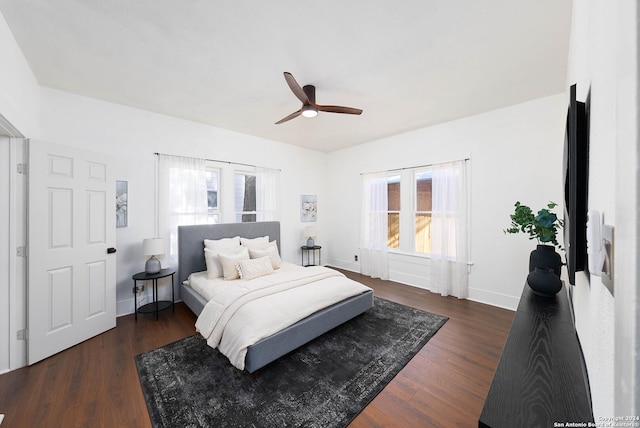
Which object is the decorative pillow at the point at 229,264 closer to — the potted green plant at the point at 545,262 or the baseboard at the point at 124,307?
the baseboard at the point at 124,307

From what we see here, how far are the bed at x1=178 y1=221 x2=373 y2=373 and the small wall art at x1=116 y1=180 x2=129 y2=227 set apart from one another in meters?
0.68

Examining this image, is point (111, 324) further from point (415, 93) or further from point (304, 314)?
point (415, 93)

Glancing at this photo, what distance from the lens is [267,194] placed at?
4887mm

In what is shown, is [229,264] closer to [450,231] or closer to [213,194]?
[213,194]

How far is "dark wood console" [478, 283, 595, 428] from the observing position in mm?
789

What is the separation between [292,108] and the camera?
11.3 feet

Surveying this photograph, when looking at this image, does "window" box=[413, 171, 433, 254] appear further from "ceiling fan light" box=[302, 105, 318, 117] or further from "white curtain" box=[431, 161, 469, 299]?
"ceiling fan light" box=[302, 105, 318, 117]

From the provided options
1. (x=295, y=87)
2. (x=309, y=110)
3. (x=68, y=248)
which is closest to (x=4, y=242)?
(x=68, y=248)

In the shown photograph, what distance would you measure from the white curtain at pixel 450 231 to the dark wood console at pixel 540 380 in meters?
2.52

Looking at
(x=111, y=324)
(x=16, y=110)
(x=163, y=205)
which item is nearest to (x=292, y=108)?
(x=163, y=205)

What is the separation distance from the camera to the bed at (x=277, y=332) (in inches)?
83.3

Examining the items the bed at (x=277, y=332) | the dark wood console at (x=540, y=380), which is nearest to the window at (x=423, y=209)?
the bed at (x=277, y=332)

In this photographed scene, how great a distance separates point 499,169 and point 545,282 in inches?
87.7

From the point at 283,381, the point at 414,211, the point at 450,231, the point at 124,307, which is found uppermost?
the point at 414,211
